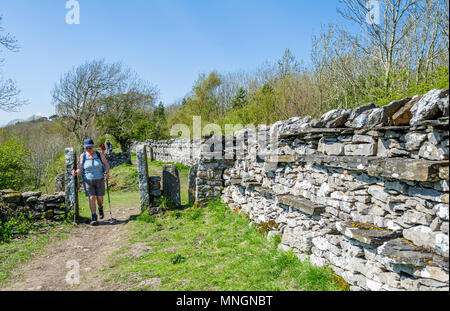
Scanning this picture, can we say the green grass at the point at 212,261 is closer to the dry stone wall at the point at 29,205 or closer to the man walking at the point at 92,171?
the man walking at the point at 92,171

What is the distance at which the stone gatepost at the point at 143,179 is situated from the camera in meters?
8.00

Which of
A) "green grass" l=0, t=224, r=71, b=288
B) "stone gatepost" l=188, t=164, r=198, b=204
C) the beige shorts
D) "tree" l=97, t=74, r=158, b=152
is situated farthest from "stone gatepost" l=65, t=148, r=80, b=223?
"tree" l=97, t=74, r=158, b=152

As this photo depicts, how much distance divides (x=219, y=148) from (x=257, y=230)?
2.77 m

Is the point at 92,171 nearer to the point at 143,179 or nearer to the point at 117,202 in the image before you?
the point at 143,179

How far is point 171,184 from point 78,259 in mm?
3222

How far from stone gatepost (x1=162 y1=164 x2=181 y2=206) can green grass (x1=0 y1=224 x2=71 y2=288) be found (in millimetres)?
2618

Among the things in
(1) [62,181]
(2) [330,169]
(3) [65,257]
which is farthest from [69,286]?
(1) [62,181]

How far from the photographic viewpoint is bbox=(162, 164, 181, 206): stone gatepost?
834cm

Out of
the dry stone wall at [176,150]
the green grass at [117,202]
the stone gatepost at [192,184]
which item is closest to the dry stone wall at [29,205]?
the green grass at [117,202]

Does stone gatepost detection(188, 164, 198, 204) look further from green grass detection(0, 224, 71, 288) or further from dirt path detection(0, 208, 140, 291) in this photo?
green grass detection(0, 224, 71, 288)

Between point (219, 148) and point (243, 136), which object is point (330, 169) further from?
point (219, 148)

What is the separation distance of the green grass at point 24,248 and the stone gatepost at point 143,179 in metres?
1.92

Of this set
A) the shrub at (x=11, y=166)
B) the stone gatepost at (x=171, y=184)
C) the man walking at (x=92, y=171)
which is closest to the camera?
the man walking at (x=92, y=171)
